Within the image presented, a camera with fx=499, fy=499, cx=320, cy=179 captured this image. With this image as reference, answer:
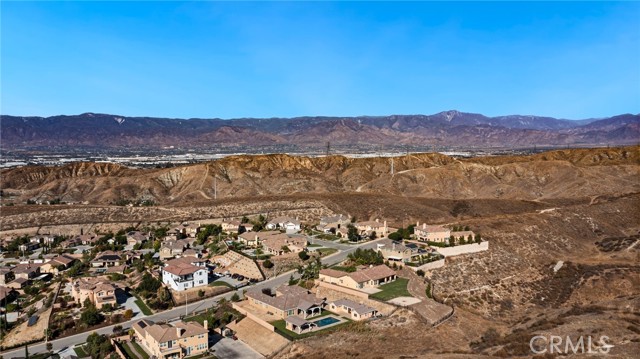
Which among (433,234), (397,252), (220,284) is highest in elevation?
(433,234)

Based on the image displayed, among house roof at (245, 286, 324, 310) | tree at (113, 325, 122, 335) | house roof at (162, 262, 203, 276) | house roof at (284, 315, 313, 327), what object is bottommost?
tree at (113, 325, 122, 335)

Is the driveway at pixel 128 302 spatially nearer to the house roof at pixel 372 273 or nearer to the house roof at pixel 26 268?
the house roof at pixel 26 268

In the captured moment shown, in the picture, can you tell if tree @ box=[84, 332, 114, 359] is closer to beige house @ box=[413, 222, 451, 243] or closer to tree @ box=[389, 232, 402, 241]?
tree @ box=[389, 232, 402, 241]

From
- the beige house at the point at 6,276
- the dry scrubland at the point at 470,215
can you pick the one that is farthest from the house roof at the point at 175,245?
the dry scrubland at the point at 470,215

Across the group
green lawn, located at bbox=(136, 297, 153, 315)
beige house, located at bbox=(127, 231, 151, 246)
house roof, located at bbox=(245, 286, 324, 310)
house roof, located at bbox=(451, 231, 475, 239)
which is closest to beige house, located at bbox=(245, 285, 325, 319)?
house roof, located at bbox=(245, 286, 324, 310)

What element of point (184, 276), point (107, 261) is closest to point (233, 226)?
point (107, 261)
